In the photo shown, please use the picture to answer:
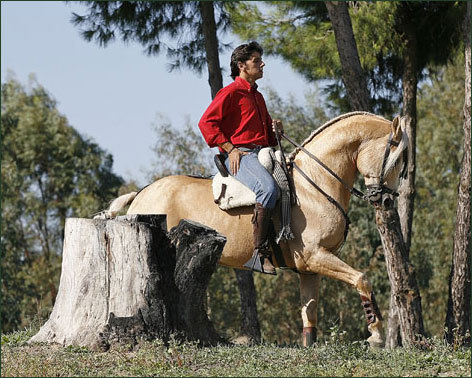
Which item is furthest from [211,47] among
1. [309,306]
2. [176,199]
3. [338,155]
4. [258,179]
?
[309,306]

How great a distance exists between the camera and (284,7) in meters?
16.1

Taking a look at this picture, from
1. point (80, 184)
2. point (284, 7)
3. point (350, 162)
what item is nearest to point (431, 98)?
point (80, 184)

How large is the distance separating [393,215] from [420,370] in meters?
6.43

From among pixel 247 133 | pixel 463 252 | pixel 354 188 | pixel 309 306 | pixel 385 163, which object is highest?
pixel 247 133

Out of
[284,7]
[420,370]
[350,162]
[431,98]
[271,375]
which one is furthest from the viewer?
[431,98]

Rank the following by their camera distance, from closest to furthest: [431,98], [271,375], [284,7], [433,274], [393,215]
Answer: [271,375] → [393,215] → [284,7] → [433,274] → [431,98]

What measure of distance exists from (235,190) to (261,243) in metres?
0.66

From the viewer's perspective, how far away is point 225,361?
20.8 feet

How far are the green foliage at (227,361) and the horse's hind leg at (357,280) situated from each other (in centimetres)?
46

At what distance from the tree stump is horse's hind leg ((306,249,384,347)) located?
51.0 inches

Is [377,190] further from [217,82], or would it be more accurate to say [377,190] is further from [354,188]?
[217,82]

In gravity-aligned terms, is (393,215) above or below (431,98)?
below

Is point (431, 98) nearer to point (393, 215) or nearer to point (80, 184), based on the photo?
point (80, 184)

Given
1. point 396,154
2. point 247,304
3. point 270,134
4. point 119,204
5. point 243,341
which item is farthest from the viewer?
point 247,304
